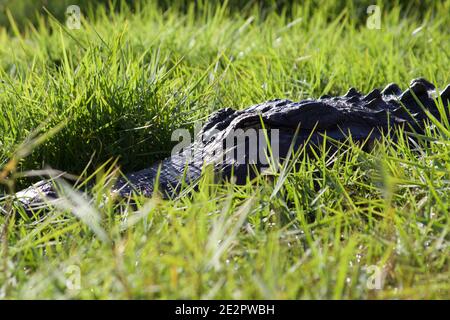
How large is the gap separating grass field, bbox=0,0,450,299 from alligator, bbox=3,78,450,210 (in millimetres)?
78

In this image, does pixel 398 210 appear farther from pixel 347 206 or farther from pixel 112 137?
pixel 112 137

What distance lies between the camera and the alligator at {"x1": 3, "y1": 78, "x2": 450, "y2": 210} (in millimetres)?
2545

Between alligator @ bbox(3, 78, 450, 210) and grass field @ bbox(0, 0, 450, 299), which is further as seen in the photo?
alligator @ bbox(3, 78, 450, 210)

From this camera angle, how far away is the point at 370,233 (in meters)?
1.98

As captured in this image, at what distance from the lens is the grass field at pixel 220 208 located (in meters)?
1.78

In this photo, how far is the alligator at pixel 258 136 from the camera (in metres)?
2.54

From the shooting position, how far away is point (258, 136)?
2641mm

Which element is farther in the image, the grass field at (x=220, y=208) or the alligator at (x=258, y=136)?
the alligator at (x=258, y=136)

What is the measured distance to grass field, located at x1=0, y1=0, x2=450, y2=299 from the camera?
70.1 inches

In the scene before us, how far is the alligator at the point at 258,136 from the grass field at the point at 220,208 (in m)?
0.08

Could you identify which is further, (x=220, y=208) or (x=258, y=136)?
(x=258, y=136)

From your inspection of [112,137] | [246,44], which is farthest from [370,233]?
[246,44]

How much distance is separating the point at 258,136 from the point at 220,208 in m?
0.45
